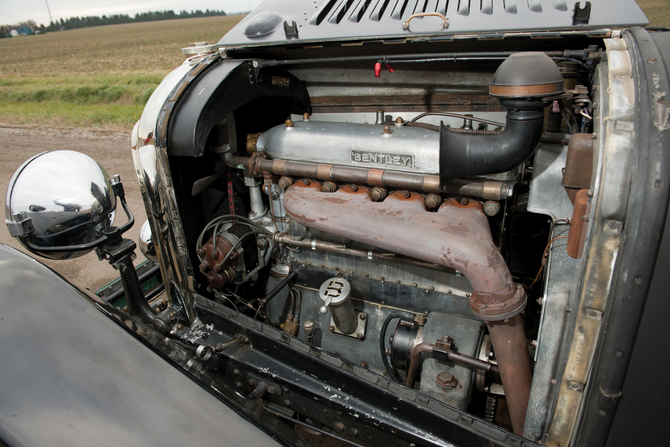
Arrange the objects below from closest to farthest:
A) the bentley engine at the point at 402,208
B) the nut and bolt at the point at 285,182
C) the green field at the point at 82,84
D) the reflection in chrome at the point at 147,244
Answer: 1. the bentley engine at the point at 402,208
2. the nut and bolt at the point at 285,182
3. the reflection in chrome at the point at 147,244
4. the green field at the point at 82,84

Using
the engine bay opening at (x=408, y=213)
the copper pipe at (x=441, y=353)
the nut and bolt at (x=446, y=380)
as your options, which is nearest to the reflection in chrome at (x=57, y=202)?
the engine bay opening at (x=408, y=213)

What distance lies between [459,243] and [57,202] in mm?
1746

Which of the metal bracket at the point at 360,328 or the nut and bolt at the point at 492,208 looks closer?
the nut and bolt at the point at 492,208

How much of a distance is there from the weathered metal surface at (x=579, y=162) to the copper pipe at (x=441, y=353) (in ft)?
2.51

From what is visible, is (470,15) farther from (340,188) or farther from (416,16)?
(340,188)

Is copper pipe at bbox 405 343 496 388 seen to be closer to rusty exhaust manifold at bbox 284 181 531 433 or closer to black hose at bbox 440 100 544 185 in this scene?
rusty exhaust manifold at bbox 284 181 531 433

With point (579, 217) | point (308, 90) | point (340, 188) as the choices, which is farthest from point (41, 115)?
point (579, 217)

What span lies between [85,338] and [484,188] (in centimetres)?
153

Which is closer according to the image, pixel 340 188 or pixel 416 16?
pixel 416 16

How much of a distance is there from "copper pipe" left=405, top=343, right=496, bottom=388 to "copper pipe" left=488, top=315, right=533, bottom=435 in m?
0.08

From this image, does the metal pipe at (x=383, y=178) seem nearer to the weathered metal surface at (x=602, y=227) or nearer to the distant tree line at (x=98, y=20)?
the weathered metal surface at (x=602, y=227)

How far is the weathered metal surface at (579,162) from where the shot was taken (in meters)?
1.24

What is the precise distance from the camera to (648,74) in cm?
103

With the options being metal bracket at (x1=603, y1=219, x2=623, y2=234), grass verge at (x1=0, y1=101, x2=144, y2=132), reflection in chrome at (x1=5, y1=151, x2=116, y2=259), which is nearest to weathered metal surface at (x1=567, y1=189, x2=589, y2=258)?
metal bracket at (x1=603, y1=219, x2=623, y2=234)
